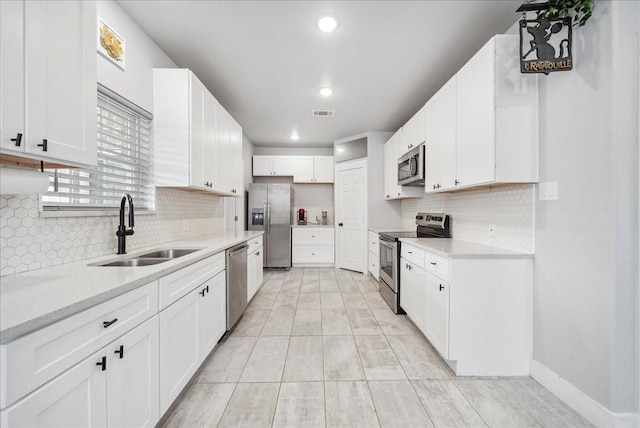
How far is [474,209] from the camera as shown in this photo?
2576 millimetres

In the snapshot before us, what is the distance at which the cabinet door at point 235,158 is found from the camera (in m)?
3.35

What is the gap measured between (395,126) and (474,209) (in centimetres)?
258

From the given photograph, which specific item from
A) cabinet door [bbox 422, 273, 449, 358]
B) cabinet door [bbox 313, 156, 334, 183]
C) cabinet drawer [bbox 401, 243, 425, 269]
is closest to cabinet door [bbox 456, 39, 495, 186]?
cabinet drawer [bbox 401, 243, 425, 269]

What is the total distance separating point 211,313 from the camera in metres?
2.05

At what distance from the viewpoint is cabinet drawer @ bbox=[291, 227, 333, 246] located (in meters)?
5.45

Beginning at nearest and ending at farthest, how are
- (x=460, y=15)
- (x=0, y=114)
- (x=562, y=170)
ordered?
(x=0, y=114) → (x=562, y=170) → (x=460, y=15)

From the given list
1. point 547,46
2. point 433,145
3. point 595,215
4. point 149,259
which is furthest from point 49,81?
point 433,145

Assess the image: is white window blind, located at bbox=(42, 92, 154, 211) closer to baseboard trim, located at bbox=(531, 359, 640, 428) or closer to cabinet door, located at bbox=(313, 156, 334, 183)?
baseboard trim, located at bbox=(531, 359, 640, 428)

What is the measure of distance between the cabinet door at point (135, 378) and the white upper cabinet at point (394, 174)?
11.3 ft

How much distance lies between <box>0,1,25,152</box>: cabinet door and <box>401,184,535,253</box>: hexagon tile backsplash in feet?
9.21

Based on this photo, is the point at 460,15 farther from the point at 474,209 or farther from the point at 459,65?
the point at 474,209

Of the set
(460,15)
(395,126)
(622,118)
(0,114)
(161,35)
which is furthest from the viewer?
(395,126)

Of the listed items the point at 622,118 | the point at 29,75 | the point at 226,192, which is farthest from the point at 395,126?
the point at 29,75

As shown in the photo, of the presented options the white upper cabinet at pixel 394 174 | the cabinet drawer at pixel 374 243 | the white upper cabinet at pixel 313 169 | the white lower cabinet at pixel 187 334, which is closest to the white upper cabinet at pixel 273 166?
the white upper cabinet at pixel 313 169
